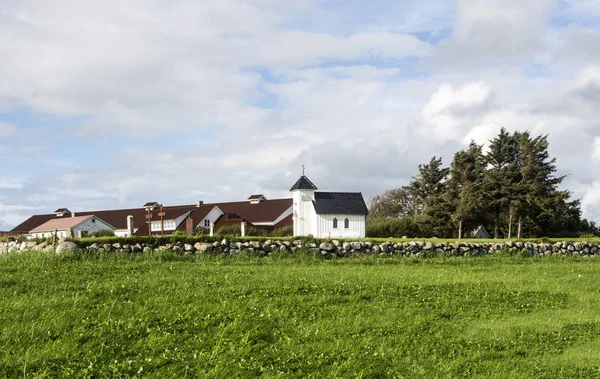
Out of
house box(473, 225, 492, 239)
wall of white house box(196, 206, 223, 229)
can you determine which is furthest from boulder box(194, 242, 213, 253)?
house box(473, 225, 492, 239)

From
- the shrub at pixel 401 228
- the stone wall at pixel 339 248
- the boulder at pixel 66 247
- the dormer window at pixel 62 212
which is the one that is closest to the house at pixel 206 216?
the dormer window at pixel 62 212

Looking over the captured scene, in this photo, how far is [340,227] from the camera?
162 ft

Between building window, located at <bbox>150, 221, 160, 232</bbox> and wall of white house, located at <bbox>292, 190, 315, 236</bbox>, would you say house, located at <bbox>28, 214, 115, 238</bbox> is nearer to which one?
building window, located at <bbox>150, 221, 160, 232</bbox>

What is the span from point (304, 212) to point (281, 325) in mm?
39492

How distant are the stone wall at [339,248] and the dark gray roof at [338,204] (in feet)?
76.3

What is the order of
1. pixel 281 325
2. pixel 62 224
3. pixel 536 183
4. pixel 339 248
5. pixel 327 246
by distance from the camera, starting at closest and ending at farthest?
pixel 281 325 < pixel 327 246 < pixel 339 248 < pixel 536 183 < pixel 62 224

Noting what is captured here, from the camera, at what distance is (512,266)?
21.5 m

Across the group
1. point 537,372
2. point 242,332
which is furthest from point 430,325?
point 242,332

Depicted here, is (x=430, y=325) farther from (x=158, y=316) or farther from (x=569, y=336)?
Answer: (x=158, y=316)

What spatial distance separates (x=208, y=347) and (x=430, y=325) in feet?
14.1

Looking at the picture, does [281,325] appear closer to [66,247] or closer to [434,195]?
[66,247]

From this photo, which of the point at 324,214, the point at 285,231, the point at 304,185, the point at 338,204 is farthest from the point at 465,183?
the point at 285,231

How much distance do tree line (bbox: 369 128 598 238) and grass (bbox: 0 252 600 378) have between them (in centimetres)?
3400

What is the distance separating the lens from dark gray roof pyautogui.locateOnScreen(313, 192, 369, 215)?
49219 mm
